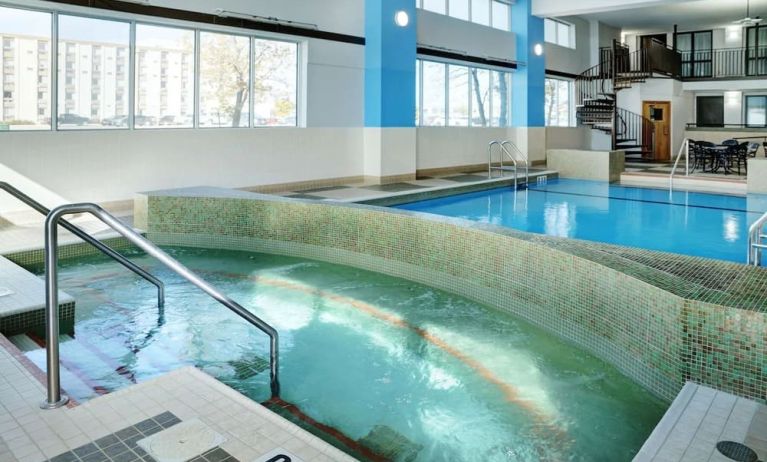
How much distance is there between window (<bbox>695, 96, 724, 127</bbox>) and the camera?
19391 mm

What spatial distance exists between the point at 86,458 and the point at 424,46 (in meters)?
10.8

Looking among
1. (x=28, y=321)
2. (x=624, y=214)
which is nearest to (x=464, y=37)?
(x=624, y=214)

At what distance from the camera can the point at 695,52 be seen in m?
20.0

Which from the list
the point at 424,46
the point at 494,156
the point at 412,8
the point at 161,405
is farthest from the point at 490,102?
the point at 161,405

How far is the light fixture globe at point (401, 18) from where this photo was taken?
10617 mm

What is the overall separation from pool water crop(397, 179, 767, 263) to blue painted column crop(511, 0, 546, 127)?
340 cm

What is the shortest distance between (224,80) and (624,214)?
6051 millimetres

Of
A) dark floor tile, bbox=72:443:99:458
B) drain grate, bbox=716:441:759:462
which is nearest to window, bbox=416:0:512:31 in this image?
drain grate, bbox=716:441:759:462

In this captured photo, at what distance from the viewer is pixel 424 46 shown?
11.6 meters

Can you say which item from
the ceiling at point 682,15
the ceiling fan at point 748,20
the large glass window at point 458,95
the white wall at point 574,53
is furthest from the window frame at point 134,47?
the ceiling at point 682,15

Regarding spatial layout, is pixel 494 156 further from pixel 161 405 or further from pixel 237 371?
pixel 161 405

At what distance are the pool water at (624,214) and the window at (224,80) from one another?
2.86 metres

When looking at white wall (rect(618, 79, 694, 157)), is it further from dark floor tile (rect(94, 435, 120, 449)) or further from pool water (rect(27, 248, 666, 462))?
dark floor tile (rect(94, 435, 120, 449))

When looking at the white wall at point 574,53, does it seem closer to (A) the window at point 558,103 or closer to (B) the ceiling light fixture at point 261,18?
(A) the window at point 558,103
